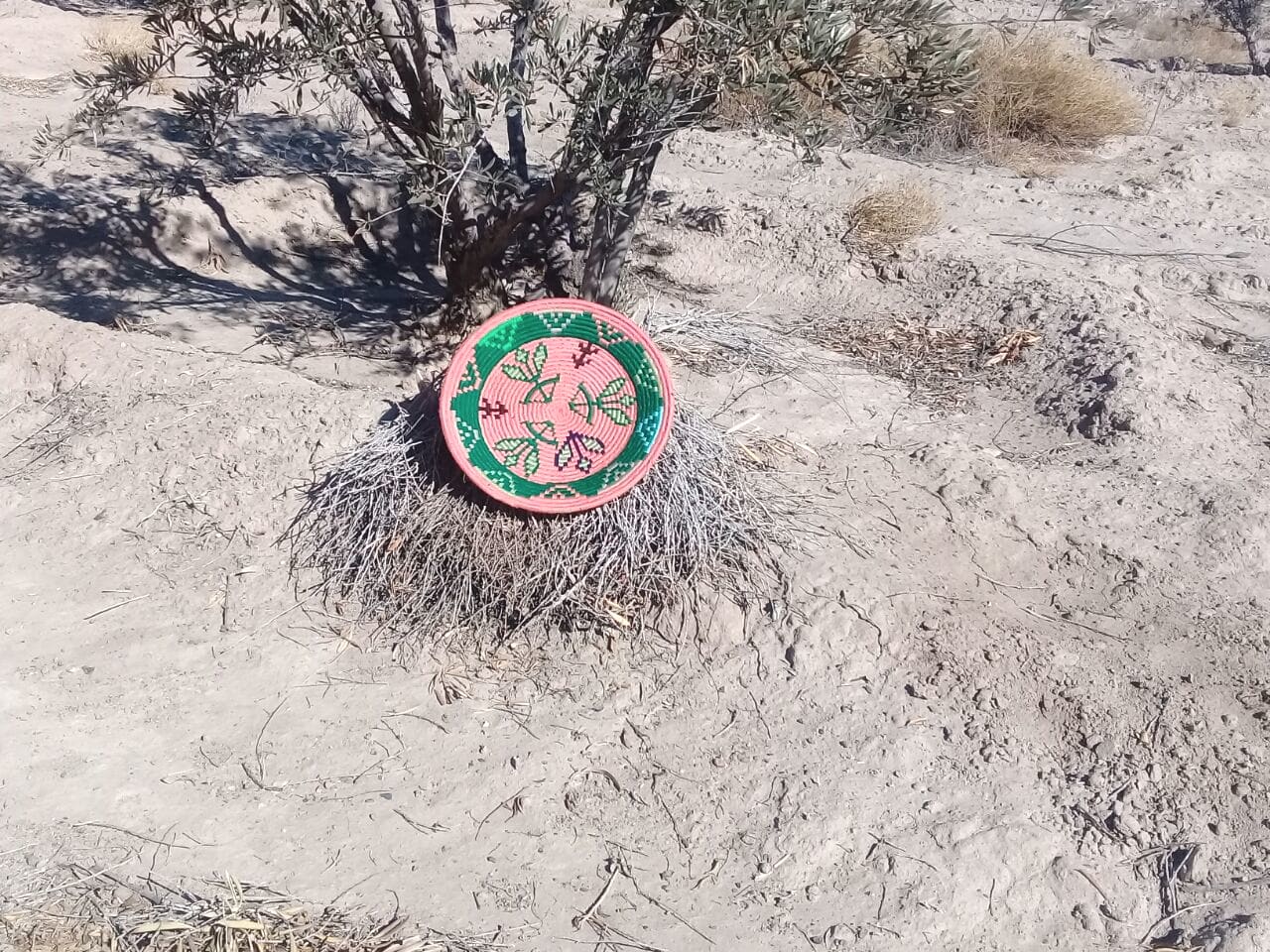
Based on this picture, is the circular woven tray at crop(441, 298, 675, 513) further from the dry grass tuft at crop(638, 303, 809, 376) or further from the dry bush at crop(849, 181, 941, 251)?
the dry bush at crop(849, 181, 941, 251)

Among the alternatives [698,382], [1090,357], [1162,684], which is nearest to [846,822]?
[1162,684]

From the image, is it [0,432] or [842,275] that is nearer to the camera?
[0,432]

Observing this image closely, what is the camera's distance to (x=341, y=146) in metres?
7.10

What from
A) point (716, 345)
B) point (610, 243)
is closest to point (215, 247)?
point (610, 243)

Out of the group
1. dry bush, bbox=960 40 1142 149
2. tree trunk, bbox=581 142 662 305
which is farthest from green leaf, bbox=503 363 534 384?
dry bush, bbox=960 40 1142 149

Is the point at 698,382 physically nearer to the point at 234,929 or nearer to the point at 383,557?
the point at 383,557

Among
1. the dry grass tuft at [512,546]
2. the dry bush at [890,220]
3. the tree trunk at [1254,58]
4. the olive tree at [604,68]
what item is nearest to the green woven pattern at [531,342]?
the dry grass tuft at [512,546]

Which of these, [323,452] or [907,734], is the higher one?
[323,452]

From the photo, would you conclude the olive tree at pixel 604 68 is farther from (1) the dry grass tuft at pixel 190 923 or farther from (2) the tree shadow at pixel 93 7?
(2) the tree shadow at pixel 93 7

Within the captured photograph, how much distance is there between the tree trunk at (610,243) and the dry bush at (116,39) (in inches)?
235

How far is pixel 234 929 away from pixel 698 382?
9.28 ft

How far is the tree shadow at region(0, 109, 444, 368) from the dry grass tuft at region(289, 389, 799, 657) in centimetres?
157

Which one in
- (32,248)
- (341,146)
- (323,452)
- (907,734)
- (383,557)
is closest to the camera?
(907,734)

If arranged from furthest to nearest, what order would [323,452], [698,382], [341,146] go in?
[341,146] < [698,382] < [323,452]
